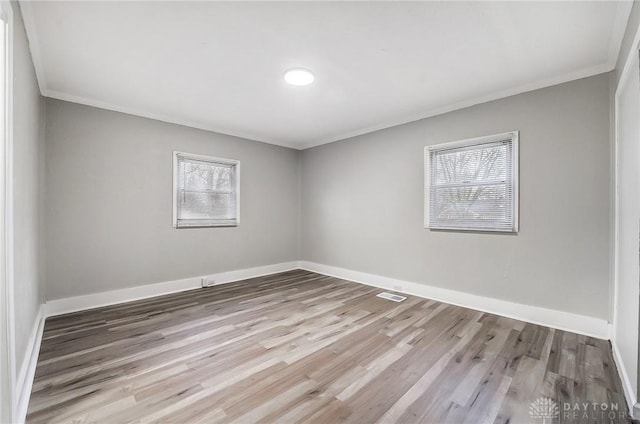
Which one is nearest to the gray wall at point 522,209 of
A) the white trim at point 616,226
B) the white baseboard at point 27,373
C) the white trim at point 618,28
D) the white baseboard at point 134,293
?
the white trim at point 616,226

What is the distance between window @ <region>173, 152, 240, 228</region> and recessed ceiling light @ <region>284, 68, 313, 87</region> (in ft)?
7.21

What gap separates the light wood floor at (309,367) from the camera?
1.62 m

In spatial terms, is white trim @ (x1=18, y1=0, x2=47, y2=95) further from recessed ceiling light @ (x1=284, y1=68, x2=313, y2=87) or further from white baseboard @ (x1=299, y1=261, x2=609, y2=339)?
white baseboard @ (x1=299, y1=261, x2=609, y2=339)

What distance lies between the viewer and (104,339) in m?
2.51

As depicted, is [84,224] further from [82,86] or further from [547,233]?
[547,233]

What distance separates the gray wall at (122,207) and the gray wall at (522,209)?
7.10 feet

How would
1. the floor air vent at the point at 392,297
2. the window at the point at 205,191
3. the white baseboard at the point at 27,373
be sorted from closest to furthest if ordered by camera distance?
the white baseboard at the point at 27,373, the floor air vent at the point at 392,297, the window at the point at 205,191

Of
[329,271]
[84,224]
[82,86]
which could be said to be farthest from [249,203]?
[82,86]

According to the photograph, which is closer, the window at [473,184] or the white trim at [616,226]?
→ the white trim at [616,226]

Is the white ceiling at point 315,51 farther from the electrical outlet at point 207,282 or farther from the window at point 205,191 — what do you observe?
the electrical outlet at point 207,282

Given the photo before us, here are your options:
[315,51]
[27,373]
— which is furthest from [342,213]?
[27,373]

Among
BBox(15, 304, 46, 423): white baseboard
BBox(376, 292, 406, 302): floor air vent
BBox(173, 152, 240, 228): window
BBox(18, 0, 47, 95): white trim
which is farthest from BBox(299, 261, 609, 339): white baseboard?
BBox(18, 0, 47, 95): white trim

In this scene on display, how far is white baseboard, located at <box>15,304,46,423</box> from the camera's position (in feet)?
5.02

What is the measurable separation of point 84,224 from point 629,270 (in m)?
5.12
